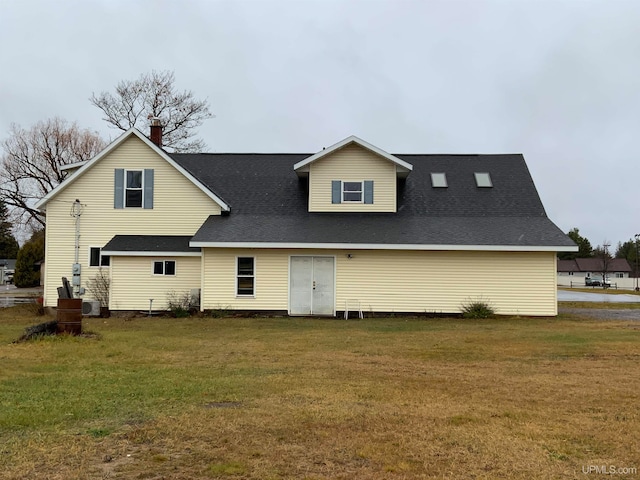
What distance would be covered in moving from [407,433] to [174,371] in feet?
15.7

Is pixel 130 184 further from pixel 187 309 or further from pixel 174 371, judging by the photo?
pixel 174 371

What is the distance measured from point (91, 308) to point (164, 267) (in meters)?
2.78

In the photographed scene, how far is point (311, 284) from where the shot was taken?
20.0m

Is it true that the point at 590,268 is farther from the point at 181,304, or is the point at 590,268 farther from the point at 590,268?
the point at 181,304

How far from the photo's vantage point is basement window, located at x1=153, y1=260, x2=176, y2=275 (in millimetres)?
20516

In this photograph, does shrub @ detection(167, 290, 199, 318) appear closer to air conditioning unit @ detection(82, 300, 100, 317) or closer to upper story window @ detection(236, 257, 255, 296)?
upper story window @ detection(236, 257, 255, 296)

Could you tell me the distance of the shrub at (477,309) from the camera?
1940 centimetres

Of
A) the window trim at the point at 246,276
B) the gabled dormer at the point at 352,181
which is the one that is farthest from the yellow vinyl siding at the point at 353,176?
the window trim at the point at 246,276

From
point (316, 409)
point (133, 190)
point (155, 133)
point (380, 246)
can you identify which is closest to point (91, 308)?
point (133, 190)

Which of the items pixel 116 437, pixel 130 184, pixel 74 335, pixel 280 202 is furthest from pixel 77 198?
pixel 116 437

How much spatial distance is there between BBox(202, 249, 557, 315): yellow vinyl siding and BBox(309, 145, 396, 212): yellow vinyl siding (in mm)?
2564

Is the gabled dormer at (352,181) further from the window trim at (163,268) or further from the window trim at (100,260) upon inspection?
the window trim at (100,260)

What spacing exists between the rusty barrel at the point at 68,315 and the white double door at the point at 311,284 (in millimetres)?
7828

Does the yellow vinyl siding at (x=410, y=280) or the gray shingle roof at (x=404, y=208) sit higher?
the gray shingle roof at (x=404, y=208)
